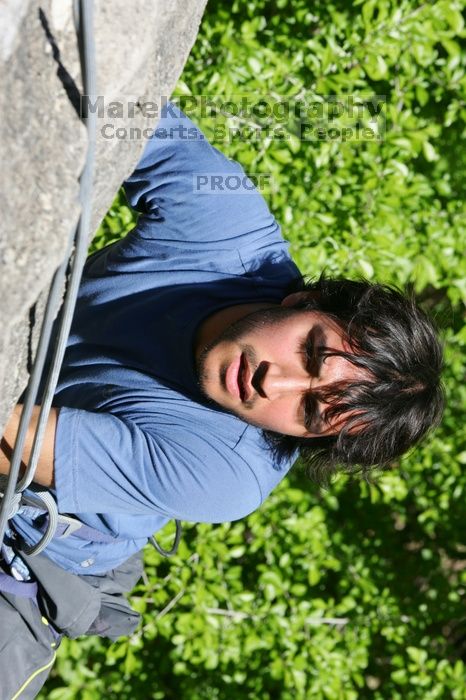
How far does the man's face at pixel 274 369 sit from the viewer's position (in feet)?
6.32

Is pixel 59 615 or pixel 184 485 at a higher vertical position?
pixel 184 485

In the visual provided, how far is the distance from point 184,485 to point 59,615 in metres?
0.48

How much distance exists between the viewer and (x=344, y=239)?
9.94 feet

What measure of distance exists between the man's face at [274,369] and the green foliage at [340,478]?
0.92 metres

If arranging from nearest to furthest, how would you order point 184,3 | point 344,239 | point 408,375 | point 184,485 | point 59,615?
point 184,3 < point 184,485 < point 59,615 < point 408,375 < point 344,239

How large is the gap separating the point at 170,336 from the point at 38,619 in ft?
2.43

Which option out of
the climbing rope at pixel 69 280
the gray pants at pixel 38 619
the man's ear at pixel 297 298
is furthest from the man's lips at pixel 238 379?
the climbing rope at pixel 69 280

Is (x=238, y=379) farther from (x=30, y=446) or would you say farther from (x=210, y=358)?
(x=30, y=446)

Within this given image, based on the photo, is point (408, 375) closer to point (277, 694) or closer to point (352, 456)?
point (352, 456)

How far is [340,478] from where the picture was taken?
3570mm

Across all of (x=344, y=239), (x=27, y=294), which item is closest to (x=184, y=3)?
(x=27, y=294)

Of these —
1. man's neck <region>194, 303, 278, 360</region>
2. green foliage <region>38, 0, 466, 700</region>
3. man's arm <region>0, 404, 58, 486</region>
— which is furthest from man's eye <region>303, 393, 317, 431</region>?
green foliage <region>38, 0, 466, 700</region>

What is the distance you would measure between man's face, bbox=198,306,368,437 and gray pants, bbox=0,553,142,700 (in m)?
0.56

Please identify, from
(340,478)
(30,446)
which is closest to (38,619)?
(30,446)
